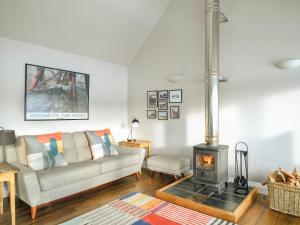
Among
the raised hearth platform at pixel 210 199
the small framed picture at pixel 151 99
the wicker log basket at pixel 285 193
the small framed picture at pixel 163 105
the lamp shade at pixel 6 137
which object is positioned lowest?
the raised hearth platform at pixel 210 199

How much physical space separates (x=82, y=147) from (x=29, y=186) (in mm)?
1311

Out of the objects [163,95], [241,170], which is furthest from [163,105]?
[241,170]

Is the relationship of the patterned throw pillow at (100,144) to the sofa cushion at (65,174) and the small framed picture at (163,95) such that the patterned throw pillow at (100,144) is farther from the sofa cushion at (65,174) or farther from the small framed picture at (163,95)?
the small framed picture at (163,95)

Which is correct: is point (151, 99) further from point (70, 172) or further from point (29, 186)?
point (29, 186)

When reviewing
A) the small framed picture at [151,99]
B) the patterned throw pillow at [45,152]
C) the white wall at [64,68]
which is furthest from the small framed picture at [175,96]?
the patterned throw pillow at [45,152]

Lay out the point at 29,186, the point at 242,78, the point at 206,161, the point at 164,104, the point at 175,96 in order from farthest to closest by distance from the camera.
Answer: the point at 164,104, the point at 175,96, the point at 242,78, the point at 206,161, the point at 29,186

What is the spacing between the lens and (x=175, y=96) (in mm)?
4340

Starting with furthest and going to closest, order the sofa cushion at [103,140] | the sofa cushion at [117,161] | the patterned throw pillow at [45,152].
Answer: the sofa cushion at [103,140] < the sofa cushion at [117,161] < the patterned throw pillow at [45,152]

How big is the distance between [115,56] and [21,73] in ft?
6.50

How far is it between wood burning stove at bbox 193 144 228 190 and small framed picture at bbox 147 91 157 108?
5.70 ft

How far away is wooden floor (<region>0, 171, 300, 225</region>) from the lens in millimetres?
2469

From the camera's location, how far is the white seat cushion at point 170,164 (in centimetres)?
369

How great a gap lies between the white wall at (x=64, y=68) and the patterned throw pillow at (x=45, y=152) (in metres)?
0.45

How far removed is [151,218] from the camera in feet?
8.25
